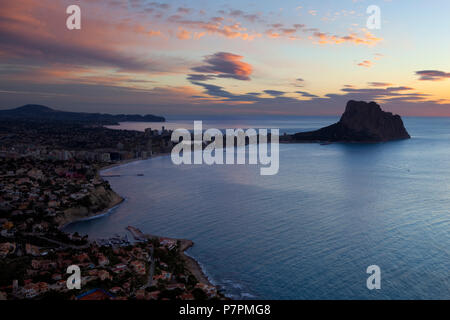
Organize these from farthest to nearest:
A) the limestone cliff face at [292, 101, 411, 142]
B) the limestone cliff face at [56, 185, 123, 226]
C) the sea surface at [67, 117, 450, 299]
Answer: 1. the limestone cliff face at [292, 101, 411, 142]
2. the limestone cliff face at [56, 185, 123, 226]
3. the sea surface at [67, 117, 450, 299]

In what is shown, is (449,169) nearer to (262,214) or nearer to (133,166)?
(262,214)

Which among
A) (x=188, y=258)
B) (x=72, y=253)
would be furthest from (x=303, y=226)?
(x=72, y=253)

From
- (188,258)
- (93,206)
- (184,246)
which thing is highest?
(93,206)

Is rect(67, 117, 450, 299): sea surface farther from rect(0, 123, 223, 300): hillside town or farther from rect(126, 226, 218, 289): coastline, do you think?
rect(0, 123, 223, 300): hillside town

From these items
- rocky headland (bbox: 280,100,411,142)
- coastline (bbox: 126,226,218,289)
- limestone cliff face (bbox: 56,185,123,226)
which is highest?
rocky headland (bbox: 280,100,411,142)

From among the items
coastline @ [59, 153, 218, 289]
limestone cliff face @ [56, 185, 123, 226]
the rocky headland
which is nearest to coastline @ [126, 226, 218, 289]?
coastline @ [59, 153, 218, 289]

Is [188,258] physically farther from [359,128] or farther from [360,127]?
[360,127]
